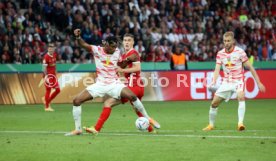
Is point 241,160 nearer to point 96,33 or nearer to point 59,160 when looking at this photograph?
point 59,160

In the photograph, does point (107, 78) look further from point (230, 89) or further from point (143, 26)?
point (143, 26)

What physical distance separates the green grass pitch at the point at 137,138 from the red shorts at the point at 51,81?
5.94ft

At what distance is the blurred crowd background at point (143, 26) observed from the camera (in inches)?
1169

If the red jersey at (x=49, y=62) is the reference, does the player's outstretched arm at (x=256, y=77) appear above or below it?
above

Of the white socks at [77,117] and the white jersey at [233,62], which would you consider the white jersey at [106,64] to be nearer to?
the white socks at [77,117]

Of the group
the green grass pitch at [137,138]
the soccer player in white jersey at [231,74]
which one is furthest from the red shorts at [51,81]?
the soccer player in white jersey at [231,74]

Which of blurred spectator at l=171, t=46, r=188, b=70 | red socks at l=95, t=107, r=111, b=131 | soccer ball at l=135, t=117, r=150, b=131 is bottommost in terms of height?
blurred spectator at l=171, t=46, r=188, b=70

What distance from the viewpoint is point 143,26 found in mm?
32906

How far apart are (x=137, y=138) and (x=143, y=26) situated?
19.1 metres

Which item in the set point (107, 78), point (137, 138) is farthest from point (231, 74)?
point (137, 138)

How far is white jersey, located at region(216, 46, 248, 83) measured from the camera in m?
16.6

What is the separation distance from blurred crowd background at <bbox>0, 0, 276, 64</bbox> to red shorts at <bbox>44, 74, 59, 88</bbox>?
163 inches

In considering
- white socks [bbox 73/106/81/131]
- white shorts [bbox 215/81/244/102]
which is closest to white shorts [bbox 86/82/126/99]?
white socks [bbox 73/106/81/131]

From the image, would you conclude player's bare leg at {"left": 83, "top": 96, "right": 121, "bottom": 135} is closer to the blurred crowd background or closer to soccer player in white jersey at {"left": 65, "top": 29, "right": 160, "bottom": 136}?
soccer player in white jersey at {"left": 65, "top": 29, "right": 160, "bottom": 136}
